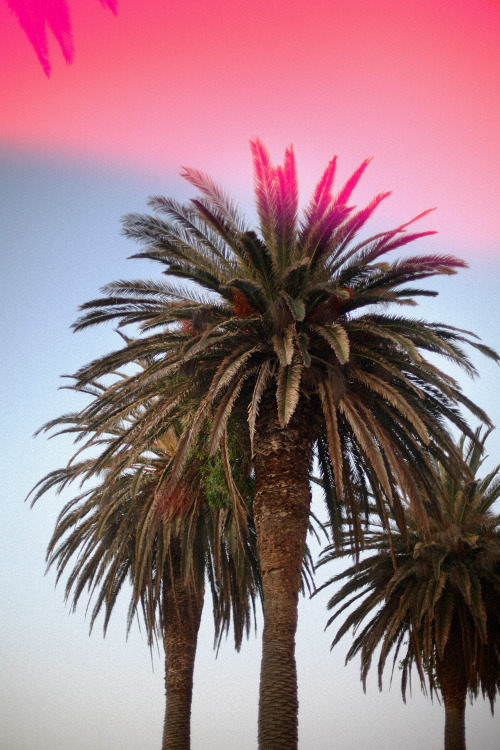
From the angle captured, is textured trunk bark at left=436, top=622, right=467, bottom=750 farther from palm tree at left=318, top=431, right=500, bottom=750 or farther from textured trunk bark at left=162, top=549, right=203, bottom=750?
textured trunk bark at left=162, top=549, right=203, bottom=750

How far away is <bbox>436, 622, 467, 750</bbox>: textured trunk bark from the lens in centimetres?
2098

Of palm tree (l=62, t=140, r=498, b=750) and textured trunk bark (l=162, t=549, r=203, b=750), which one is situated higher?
palm tree (l=62, t=140, r=498, b=750)

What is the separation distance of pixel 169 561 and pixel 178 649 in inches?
86.5

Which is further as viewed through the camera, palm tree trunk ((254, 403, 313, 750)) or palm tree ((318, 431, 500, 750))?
palm tree ((318, 431, 500, 750))

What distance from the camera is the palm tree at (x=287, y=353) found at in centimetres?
1271

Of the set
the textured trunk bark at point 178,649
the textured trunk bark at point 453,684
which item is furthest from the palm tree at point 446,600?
the textured trunk bark at point 178,649

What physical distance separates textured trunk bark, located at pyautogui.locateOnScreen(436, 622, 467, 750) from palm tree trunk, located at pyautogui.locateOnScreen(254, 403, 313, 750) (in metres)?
10.3

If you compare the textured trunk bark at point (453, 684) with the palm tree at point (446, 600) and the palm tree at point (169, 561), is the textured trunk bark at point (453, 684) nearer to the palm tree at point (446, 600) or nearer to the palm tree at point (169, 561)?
the palm tree at point (446, 600)

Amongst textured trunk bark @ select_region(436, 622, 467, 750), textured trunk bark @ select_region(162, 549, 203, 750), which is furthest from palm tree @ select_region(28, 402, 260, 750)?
textured trunk bark @ select_region(436, 622, 467, 750)

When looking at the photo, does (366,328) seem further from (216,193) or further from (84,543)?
(84,543)

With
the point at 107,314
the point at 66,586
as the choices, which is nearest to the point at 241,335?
the point at 107,314

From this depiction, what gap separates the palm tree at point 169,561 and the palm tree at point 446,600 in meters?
3.55

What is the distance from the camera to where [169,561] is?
2012 centimetres

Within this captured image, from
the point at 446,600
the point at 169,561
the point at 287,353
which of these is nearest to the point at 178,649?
the point at 169,561
